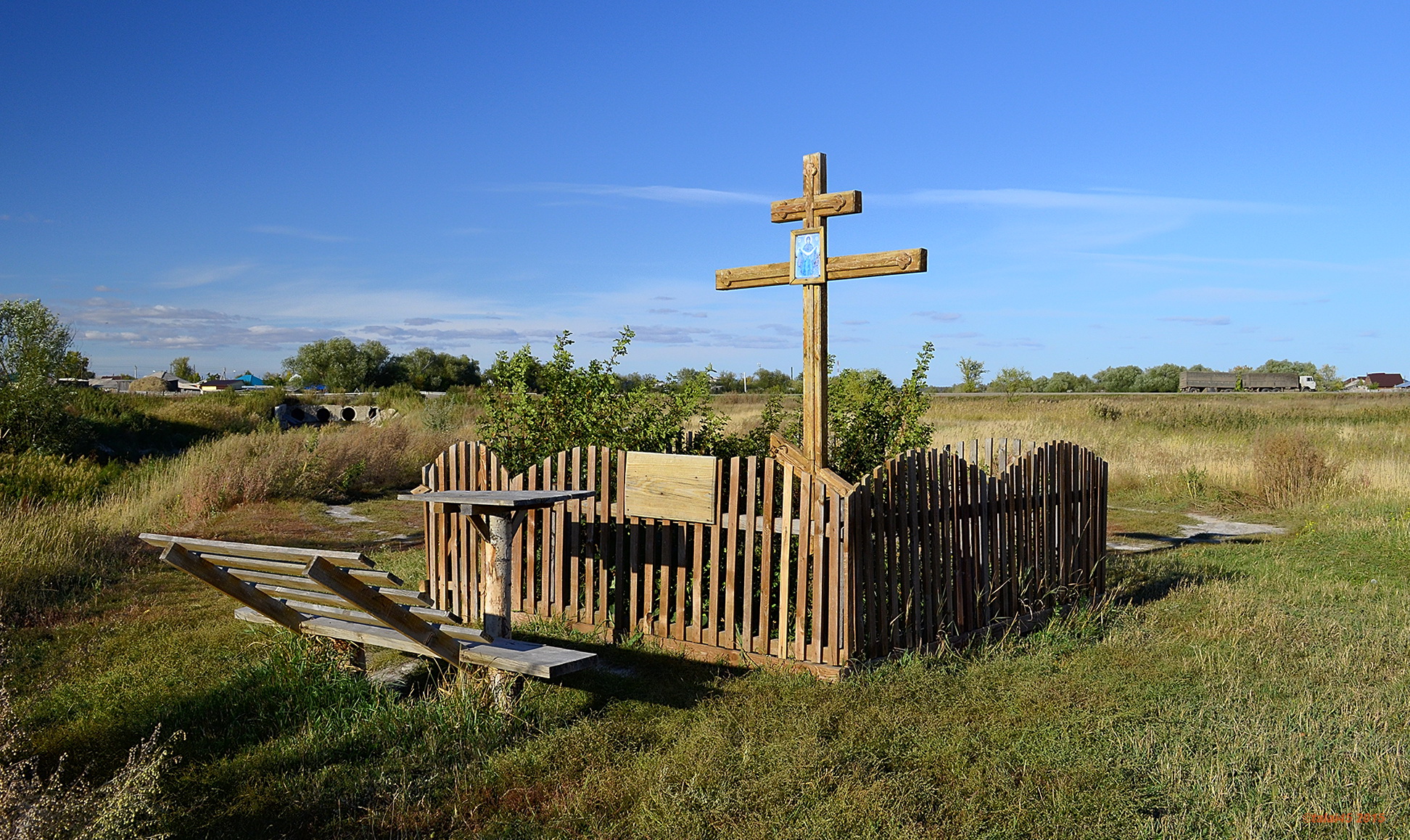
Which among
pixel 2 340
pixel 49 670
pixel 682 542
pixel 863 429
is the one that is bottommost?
pixel 49 670

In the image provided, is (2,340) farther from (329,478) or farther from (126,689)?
(126,689)

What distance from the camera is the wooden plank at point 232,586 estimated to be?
4707 millimetres

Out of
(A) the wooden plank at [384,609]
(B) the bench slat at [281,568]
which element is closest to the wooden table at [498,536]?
Result: (A) the wooden plank at [384,609]

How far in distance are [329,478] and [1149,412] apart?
29912 millimetres

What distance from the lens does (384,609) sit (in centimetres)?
457

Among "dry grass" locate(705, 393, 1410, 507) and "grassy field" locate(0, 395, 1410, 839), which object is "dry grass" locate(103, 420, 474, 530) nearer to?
"grassy field" locate(0, 395, 1410, 839)

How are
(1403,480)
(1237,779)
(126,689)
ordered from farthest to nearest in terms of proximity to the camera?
1. (1403,480)
2. (126,689)
3. (1237,779)

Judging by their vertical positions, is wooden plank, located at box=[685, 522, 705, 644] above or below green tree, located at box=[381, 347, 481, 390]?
below

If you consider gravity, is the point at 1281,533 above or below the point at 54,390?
below

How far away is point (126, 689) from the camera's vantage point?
5.47m

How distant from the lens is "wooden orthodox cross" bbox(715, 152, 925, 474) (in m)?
6.02

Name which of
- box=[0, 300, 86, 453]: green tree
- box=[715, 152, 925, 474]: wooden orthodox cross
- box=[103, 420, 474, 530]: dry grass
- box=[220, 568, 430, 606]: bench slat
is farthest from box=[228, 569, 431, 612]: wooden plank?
box=[0, 300, 86, 453]: green tree

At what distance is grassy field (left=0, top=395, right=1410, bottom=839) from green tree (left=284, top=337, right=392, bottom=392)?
1602 inches

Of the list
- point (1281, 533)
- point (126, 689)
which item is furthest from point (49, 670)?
point (1281, 533)
